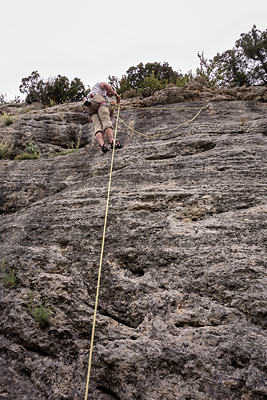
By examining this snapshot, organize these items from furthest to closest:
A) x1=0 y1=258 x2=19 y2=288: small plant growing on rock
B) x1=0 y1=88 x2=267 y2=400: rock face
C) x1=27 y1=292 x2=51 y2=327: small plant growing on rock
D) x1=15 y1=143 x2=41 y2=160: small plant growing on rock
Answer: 1. x1=15 y1=143 x2=41 y2=160: small plant growing on rock
2. x1=0 y1=258 x2=19 y2=288: small plant growing on rock
3. x1=27 y1=292 x2=51 y2=327: small plant growing on rock
4. x1=0 y1=88 x2=267 y2=400: rock face

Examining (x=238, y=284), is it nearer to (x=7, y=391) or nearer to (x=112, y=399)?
(x=112, y=399)

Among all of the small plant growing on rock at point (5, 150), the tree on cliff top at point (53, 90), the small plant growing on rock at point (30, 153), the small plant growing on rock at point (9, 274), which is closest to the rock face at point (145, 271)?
the small plant growing on rock at point (9, 274)

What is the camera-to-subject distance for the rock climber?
7051mm

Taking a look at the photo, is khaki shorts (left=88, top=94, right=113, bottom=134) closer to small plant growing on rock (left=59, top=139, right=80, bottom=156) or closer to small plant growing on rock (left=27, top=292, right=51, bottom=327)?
small plant growing on rock (left=59, top=139, right=80, bottom=156)

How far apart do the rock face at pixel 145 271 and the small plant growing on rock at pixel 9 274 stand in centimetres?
3

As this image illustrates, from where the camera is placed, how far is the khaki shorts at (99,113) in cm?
713

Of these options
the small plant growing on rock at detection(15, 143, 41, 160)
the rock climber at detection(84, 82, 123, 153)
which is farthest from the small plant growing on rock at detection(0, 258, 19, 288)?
the small plant growing on rock at detection(15, 143, 41, 160)

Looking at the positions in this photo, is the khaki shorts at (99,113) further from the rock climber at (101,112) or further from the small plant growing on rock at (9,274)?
the small plant growing on rock at (9,274)

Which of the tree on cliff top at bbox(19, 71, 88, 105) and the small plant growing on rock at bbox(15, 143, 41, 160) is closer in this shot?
the small plant growing on rock at bbox(15, 143, 41, 160)

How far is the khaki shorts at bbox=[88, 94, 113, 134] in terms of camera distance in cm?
713

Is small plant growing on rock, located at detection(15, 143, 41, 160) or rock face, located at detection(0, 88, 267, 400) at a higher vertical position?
small plant growing on rock, located at detection(15, 143, 41, 160)

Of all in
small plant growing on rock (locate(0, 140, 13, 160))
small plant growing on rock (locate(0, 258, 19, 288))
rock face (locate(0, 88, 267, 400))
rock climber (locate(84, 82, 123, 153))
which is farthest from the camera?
small plant growing on rock (locate(0, 140, 13, 160))

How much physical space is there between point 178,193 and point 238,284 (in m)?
1.98

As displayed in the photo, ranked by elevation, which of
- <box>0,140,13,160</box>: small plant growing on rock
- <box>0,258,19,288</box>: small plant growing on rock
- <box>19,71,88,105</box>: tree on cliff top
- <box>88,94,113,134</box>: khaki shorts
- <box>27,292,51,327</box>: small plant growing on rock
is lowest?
<box>27,292,51,327</box>: small plant growing on rock
